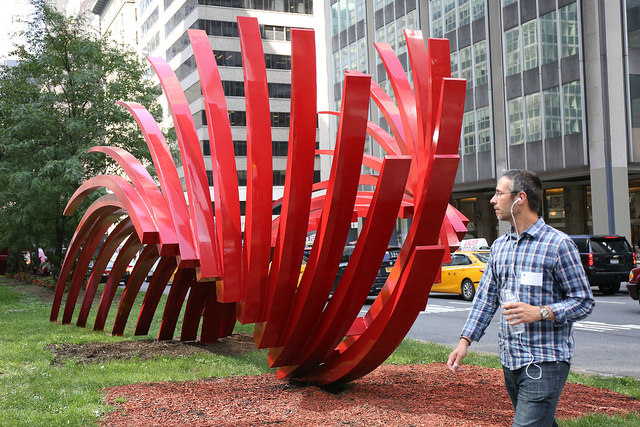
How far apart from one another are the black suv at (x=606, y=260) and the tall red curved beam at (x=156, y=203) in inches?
587

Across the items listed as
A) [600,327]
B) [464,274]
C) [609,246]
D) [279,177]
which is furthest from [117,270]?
[279,177]

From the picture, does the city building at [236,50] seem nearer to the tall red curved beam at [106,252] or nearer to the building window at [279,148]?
the building window at [279,148]

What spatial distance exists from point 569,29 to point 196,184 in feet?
83.6

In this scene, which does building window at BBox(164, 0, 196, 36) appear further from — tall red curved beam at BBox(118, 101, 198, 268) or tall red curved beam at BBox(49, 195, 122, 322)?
tall red curved beam at BBox(118, 101, 198, 268)

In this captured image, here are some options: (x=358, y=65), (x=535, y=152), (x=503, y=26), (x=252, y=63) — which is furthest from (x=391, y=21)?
(x=252, y=63)

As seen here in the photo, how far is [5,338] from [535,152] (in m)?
24.9

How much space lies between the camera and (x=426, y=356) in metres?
9.22

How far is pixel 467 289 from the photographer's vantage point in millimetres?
19719

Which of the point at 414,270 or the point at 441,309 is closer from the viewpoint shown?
the point at 414,270

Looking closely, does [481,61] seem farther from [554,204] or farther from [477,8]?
[554,204]

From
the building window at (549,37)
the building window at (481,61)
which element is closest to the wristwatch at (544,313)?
the building window at (549,37)

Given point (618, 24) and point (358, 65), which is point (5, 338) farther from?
point (358, 65)

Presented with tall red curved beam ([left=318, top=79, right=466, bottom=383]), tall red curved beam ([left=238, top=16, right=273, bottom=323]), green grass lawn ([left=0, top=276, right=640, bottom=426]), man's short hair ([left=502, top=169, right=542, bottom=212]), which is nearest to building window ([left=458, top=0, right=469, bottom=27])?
green grass lawn ([left=0, top=276, right=640, bottom=426])

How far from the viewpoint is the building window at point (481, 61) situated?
33.6 metres
